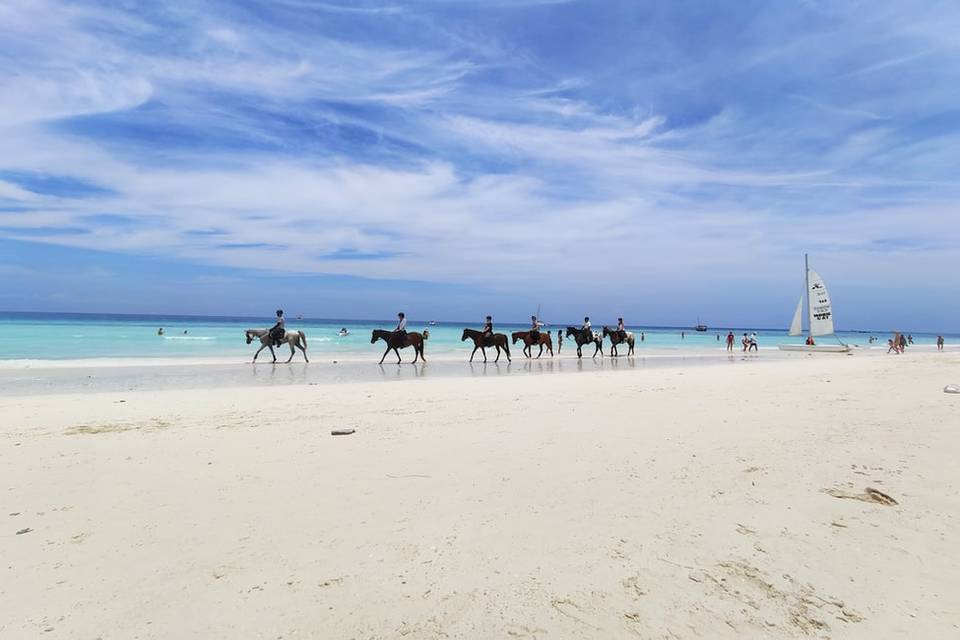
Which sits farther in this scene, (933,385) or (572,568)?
(933,385)

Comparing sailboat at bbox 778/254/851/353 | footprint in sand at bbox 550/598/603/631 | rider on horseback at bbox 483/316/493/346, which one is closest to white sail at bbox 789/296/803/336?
sailboat at bbox 778/254/851/353

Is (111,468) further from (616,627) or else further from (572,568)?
(616,627)

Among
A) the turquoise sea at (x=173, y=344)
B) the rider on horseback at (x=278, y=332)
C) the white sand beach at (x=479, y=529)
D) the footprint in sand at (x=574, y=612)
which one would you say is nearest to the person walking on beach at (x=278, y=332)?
the rider on horseback at (x=278, y=332)

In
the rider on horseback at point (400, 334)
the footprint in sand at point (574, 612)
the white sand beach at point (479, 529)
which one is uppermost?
the rider on horseback at point (400, 334)

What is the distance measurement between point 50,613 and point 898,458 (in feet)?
26.4

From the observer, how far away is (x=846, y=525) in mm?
4504

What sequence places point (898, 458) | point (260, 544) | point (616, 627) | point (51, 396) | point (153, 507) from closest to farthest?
point (616, 627)
point (260, 544)
point (153, 507)
point (898, 458)
point (51, 396)

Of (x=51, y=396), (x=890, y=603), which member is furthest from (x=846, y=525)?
(x=51, y=396)

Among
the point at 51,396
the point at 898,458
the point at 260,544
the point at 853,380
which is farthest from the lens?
the point at 853,380

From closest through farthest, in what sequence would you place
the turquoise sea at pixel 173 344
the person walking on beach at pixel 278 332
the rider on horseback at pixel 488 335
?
1. the person walking on beach at pixel 278 332
2. the rider on horseback at pixel 488 335
3. the turquoise sea at pixel 173 344

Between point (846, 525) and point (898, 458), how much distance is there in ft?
8.93

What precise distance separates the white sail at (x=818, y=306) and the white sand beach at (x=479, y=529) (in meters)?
37.1

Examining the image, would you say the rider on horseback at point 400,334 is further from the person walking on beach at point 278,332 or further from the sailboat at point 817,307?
the sailboat at point 817,307

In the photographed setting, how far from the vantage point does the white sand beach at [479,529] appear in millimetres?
3242
